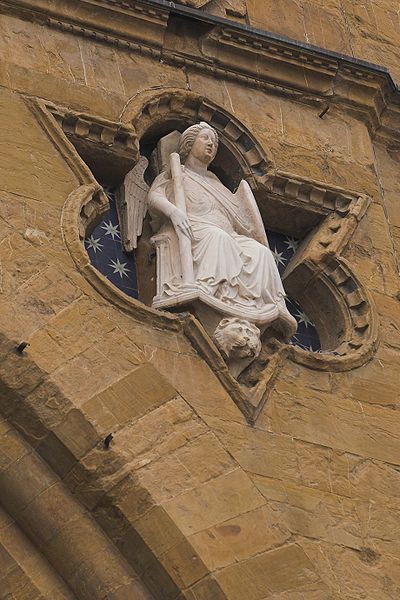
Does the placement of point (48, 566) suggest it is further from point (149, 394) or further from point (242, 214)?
point (242, 214)

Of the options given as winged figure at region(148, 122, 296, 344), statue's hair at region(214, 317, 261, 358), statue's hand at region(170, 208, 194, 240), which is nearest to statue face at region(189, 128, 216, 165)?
winged figure at region(148, 122, 296, 344)

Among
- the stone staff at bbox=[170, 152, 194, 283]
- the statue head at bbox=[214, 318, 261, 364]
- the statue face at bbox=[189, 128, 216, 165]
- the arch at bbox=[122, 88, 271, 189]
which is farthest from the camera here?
the arch at bbox=[122, 88, 271, 189]

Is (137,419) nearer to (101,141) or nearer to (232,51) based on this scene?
(101,141)

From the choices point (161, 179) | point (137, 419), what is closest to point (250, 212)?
point (161, 179)

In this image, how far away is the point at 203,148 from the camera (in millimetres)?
15461

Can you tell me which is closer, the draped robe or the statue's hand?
the draped robe

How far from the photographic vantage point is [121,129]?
15320mm

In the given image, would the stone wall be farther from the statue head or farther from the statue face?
the statue face

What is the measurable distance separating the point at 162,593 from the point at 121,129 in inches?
147

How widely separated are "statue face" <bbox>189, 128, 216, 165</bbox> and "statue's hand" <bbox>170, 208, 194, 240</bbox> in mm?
803

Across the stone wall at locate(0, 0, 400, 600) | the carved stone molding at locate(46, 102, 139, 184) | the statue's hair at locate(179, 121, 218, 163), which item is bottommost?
the stone wall at locate(0, 0, 400, 600)

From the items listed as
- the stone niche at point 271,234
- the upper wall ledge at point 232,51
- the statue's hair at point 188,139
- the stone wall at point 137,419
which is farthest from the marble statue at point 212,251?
the upper wall ledge at point 232,51

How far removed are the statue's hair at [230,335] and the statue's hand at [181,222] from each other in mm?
737

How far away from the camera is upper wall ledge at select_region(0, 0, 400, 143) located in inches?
633
